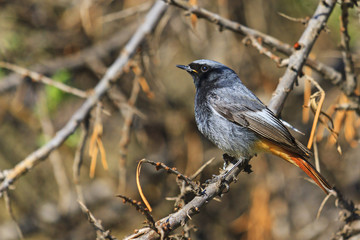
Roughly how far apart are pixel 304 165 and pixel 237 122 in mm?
701

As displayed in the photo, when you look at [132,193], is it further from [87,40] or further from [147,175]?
[87,40]

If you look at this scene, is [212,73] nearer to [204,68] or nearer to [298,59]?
[204,68]

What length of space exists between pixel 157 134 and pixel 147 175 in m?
0.57

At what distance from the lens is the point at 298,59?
116 inches

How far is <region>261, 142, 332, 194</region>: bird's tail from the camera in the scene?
3.04 meters

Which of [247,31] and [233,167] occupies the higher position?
[247,31]

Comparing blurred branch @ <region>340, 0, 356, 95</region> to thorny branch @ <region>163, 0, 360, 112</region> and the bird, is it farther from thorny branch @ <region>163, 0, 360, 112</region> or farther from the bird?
the bird

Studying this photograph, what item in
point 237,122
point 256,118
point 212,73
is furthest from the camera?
point 212,73

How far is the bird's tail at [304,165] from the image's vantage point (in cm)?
304

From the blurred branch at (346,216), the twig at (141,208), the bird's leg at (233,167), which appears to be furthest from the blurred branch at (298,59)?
the twig at (141,208)

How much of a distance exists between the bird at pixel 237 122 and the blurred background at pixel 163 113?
91cm

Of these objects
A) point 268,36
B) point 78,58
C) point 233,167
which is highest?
point 78,58

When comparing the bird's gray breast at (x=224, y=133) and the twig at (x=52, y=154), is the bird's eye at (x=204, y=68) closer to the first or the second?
the bird's gray breast at (x=224, y=133)

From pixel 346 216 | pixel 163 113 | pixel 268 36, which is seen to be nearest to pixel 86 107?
pixel 268 36
